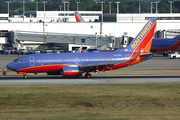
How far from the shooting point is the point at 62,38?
12462 cm

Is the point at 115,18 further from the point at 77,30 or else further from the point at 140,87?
the point at 140,87

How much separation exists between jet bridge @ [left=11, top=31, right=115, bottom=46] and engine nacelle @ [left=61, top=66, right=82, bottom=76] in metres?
72.3

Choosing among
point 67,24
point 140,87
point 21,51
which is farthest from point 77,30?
point 140,87

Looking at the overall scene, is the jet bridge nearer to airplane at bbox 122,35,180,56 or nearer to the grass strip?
airplane at bbox 122,35,180,56

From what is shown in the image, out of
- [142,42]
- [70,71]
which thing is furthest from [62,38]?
[70,71]

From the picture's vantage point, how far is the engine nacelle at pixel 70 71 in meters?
47.6

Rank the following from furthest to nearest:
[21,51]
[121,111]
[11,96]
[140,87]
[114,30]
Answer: [114,30], [21,51], [140,87], [11,96], [121,111]

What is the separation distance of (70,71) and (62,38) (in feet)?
256

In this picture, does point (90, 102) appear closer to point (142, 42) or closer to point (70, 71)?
point (70, 71)

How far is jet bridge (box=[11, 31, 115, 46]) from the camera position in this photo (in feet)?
398

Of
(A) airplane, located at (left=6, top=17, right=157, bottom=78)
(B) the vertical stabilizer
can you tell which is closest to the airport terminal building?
(B) the vertical stabilizer

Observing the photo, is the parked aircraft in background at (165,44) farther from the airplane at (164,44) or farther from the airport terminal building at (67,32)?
the airport terminal building at (67,32)

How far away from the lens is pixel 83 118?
25.0 metres

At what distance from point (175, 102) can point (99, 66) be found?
1985cm
